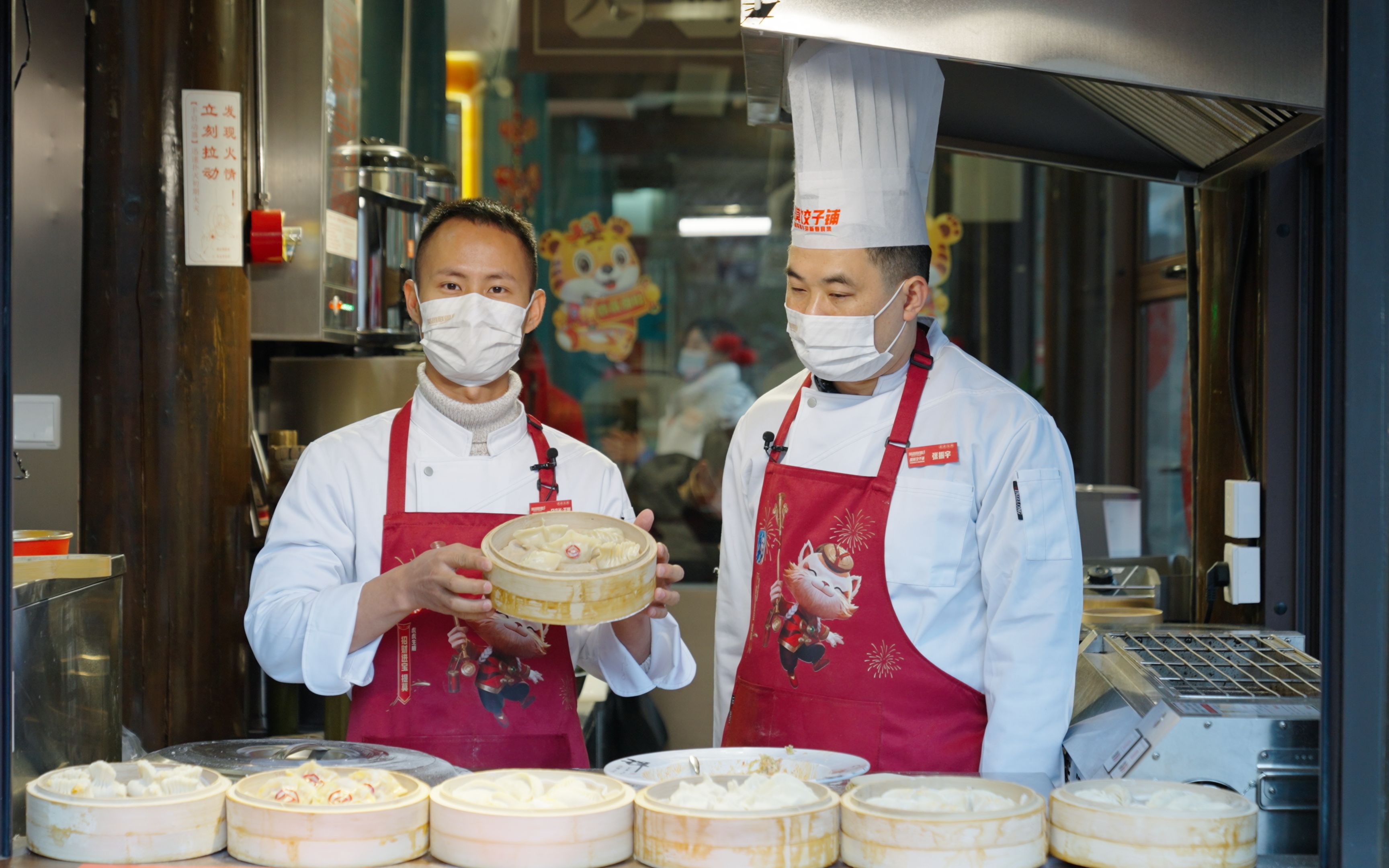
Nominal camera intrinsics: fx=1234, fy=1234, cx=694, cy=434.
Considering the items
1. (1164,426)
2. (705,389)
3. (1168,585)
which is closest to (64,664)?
(1168,585)

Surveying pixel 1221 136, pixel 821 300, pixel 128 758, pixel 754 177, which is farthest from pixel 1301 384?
pixel 754 177

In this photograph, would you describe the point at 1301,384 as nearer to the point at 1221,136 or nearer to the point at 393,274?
the point at 1221,136

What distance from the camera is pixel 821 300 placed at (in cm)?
211

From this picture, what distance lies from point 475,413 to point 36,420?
7.31ft

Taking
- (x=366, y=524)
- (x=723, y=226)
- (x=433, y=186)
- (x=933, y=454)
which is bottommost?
(x=366, y=524)

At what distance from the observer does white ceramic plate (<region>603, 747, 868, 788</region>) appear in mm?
1554

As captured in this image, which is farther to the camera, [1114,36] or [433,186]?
[433,186]

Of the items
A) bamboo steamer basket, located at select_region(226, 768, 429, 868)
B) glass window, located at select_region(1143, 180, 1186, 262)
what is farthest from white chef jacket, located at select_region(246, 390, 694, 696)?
glass window, located at select_region(1143, 180, 1186, 262)

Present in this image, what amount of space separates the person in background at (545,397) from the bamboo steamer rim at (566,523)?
3.79 meters

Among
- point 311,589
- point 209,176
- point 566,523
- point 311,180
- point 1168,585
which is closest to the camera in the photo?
point 566,523

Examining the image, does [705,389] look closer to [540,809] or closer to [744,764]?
[744,764]

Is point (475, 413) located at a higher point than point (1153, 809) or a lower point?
higher

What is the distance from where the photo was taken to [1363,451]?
132cm

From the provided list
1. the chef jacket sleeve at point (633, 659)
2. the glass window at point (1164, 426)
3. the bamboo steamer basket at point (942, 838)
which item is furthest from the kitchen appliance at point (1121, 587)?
the glass window at point (1164, 426)
